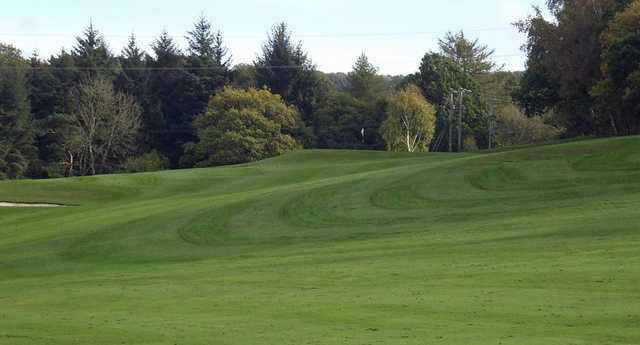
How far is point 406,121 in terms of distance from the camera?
292 ft

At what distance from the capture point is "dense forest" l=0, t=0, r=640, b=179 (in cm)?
8725

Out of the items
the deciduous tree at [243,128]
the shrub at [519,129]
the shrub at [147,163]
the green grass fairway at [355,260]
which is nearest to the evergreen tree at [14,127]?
the shrub at [147,163]

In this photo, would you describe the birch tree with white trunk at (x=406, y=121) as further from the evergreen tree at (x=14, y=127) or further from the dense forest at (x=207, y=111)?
the evergreen tree at (x=14, y=127)

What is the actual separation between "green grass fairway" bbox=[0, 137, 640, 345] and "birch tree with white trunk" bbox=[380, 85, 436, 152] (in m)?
45.9

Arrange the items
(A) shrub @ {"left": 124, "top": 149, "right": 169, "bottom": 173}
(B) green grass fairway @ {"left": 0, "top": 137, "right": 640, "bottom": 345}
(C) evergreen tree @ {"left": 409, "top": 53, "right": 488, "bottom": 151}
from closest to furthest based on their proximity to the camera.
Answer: (B) green grass fairway @ {"left": 0, "top": 137, "right": 640, "bottom": 345}
(A) shrub @ {"left": 124, "top": 149, "right": 169, "bottom": 173}
(C) evergreen tree @ {"left": 409, "top": 53, "right": 488, "bottom": 151}

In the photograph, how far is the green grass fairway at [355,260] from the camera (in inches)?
432

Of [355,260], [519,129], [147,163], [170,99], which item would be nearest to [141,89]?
[170,99]

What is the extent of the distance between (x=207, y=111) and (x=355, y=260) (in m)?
70.2

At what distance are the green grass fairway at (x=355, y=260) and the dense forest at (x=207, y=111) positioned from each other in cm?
4021

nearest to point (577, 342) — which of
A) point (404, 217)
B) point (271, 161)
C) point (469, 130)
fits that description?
point (404, 217)

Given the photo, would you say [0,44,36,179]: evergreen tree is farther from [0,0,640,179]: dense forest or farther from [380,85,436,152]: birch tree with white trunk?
[380,85,436,152]: birch tree with white trunk

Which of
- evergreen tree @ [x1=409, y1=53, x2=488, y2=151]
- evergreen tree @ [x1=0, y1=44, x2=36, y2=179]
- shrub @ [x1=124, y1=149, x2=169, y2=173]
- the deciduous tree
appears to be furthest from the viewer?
evergreen tree @ [x1=409, y1=53, x2=488, y2=151]

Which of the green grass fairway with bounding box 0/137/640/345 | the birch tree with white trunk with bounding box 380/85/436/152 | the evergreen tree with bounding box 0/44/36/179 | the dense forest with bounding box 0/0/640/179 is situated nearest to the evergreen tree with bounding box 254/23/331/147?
the dense forest with bounding box 0/0/640/179

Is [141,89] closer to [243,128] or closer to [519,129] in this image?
[243,128]
